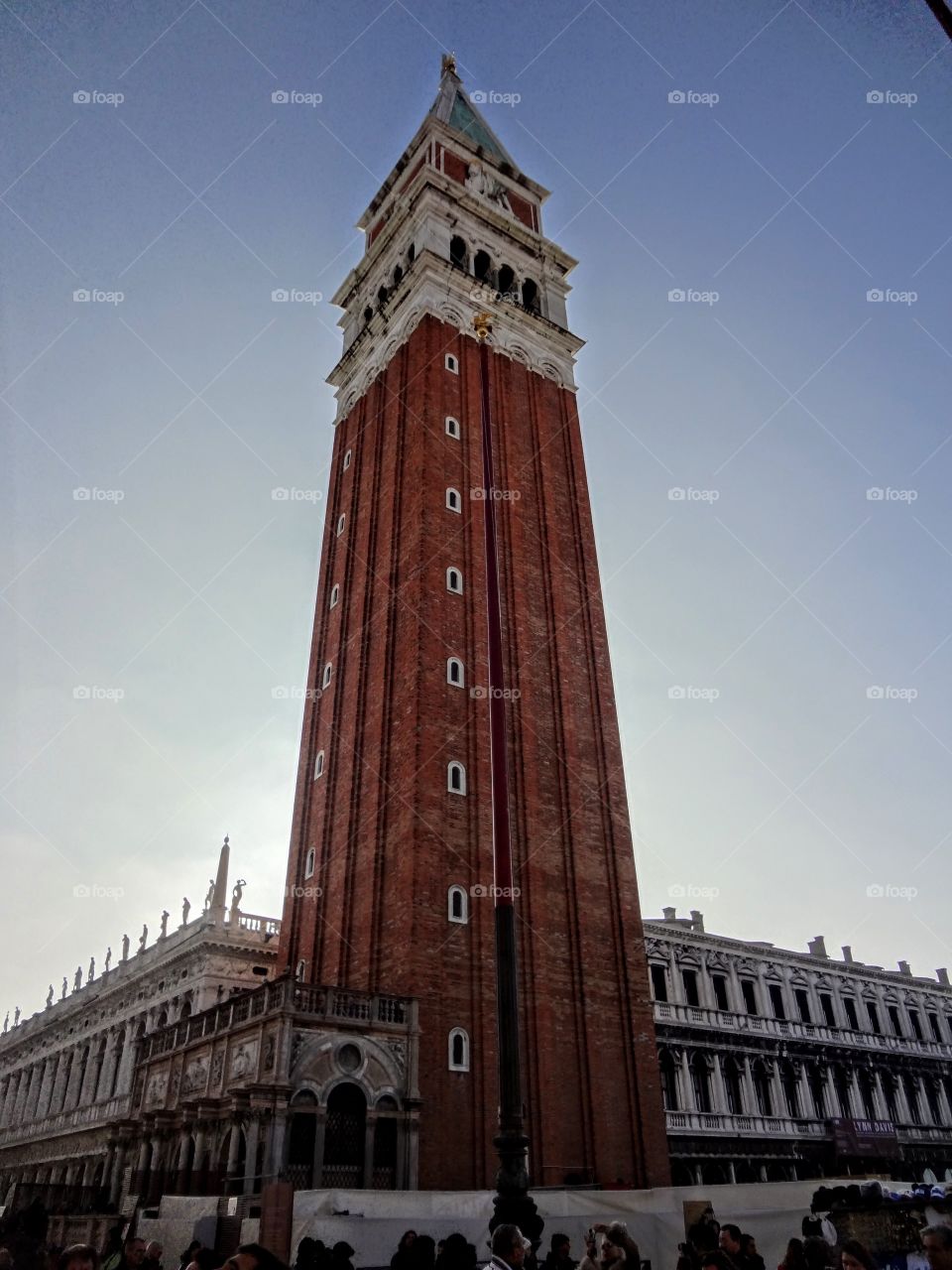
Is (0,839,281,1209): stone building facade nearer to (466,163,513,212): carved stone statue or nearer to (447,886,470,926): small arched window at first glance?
(447,886,470,926): small arched window

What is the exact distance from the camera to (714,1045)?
40.2 m

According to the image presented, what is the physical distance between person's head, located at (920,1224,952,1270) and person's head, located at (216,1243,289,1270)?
531 cm

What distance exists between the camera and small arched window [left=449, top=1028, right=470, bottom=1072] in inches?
Result: 946

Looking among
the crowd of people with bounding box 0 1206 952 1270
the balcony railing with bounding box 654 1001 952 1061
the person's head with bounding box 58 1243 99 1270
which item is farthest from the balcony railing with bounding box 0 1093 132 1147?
the person's head with bounding box 58 1243 99 1270

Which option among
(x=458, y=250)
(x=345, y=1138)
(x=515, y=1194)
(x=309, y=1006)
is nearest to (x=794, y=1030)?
(x=345, y=1138)

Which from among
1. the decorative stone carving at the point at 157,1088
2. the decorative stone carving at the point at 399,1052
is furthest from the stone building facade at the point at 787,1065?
the decorative stone carving at the point at 157,1088

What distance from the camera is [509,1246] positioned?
7.44 metres

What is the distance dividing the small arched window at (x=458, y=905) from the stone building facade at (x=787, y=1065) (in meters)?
16.8

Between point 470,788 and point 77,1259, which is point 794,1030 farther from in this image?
point 77,1259

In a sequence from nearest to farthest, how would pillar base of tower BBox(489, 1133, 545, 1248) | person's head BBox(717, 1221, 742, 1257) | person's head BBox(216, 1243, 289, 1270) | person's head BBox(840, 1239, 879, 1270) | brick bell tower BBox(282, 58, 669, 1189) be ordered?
person's head BBox(216, 1243, 289, 1270), person's head BBox(840, 1239, 879, 1270), pillar base of tower BBox(489, 1133, 545, 1248), person's head BBox(717, 1221, 742, 1257), brick bell tower BBox(282, 58, 669, 1189)

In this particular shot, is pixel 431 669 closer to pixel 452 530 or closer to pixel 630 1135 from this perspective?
pixel 452 530

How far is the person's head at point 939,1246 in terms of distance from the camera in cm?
718

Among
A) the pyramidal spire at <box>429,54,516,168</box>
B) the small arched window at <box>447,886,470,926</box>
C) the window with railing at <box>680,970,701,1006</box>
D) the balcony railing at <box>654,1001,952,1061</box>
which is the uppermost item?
the pyramidal spire at <box>429,54,516,168</box>

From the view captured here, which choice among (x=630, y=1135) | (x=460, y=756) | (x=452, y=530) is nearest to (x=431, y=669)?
(x=460, y=756)
